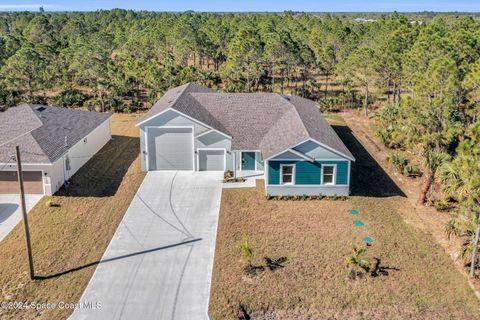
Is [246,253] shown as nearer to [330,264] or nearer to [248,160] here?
[330,264]

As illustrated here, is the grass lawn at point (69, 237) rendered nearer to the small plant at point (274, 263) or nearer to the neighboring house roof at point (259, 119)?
the neighboring house roof at point (259, 119)

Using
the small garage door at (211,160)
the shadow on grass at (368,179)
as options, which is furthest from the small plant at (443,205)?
the small garage door at (211,160)

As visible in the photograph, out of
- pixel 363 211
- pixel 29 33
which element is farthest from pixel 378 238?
pixel 29 33

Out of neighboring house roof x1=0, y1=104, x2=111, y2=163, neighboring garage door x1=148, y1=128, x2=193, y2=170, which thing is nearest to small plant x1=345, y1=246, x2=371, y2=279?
neighboring garage door x1=148, y1=128, x2=193, y2=170

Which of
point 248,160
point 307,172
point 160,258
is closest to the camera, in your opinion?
point 160,258

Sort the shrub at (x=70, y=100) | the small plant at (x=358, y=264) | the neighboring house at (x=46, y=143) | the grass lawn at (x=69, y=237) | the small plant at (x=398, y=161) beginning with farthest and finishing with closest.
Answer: the shrub at (x=70, y=100)
the small plant at (x=398, y=161)
the neighboring house at (x=46, y=143)
the small plant at (x=358, y=264)
the grass lawn at (x=69, y=237)

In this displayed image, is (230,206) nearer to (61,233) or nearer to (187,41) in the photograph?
(61,233)


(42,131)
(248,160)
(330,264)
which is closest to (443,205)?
(330,264)
